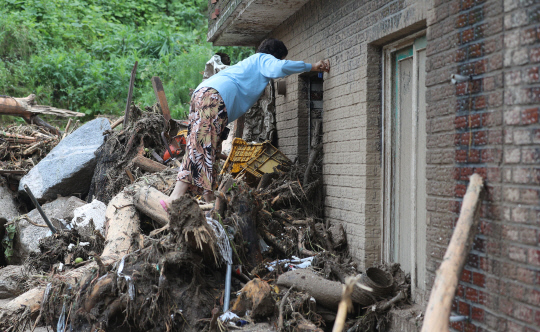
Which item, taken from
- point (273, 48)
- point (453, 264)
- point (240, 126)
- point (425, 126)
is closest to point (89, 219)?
point (240, 126)

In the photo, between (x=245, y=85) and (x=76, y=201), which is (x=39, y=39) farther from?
(x=245, y=85)

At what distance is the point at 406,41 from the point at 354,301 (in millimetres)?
2230

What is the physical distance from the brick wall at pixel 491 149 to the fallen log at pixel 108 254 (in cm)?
293

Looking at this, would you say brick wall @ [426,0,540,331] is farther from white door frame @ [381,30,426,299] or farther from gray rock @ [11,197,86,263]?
gray rock @ [11,197,86,263]

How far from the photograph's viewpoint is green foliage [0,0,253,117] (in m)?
13.8

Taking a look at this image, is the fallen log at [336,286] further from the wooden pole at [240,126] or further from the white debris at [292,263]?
the wooden pole at [240,126]

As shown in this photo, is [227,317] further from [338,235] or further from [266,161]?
[266,161]

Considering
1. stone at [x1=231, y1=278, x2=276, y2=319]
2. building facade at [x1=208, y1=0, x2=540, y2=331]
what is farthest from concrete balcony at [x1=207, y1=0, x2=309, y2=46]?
stone at [x1=231, y1=278, x2=276, y2=319]

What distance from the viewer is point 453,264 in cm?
235

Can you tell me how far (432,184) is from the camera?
3.02 meters

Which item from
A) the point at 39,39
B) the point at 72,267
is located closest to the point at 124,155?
the point at 72,267

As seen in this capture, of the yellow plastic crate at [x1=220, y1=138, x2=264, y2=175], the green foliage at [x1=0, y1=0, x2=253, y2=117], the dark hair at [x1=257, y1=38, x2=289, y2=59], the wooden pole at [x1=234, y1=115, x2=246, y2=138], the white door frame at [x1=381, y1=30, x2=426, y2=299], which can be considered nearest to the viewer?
the white door frame at [x1=381, y1=30, x2=426, y2=299]

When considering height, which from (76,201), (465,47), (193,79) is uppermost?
(193,79)

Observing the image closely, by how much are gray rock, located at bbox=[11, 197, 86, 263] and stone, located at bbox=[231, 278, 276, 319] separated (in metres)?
3.84
